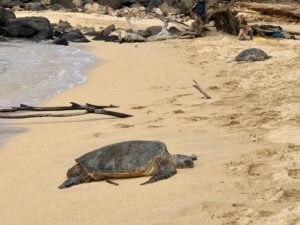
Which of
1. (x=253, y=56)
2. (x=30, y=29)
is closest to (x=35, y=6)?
(x=30, y=29)

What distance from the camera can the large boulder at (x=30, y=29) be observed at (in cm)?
2411

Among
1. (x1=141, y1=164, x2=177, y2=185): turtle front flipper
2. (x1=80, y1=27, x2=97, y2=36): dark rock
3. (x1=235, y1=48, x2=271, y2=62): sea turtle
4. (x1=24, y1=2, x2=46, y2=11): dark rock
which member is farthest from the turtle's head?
(x1=24, y1=2, x2=46, y2=11): dark rock

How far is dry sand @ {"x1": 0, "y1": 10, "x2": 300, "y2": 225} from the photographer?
377 cm

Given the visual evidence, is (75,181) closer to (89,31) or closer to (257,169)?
(257,169)

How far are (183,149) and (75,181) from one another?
144cm

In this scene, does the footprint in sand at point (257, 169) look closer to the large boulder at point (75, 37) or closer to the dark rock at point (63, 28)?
the large boulder at point (75, 37)

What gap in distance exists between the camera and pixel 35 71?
13.3m

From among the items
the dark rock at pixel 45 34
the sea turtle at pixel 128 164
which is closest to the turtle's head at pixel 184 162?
the sea turtle at pixel 128 164

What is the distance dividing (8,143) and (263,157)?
3.39 metres

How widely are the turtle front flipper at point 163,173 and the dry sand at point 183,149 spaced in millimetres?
72

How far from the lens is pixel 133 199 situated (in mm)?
4086

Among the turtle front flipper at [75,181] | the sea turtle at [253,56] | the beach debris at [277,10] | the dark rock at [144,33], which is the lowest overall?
the dark rock at [144,33]

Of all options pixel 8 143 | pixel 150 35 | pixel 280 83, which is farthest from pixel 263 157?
pixel 150 35

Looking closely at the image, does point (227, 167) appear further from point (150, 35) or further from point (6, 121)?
point (150, 35)
